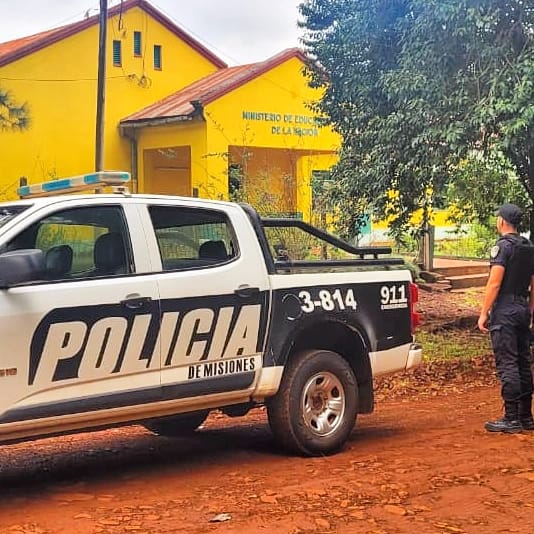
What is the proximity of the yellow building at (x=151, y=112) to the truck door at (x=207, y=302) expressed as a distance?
14.1 metres

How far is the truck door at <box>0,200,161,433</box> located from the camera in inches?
209

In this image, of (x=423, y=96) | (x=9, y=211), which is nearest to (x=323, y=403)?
(x=9, y=211)

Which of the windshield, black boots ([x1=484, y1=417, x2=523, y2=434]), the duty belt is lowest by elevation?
black boots ([x1=484, y1=417, x2=523, y2=434])

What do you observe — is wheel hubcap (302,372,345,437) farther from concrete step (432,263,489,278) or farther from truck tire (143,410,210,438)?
concrete step (432,263,489,278)

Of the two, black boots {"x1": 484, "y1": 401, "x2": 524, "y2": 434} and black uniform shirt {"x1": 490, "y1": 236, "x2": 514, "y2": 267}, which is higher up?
black uniform shirt {"x1": 490, "y1": 236, "x2": 514, "y2": 267}

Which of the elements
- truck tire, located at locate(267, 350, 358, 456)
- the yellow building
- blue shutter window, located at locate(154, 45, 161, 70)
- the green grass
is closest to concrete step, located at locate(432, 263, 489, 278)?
the yellow building

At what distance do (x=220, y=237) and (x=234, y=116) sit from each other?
1651 centimetres

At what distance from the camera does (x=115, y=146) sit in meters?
24.9

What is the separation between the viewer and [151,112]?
24531 millimetres

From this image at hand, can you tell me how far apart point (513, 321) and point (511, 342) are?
0.17 metres

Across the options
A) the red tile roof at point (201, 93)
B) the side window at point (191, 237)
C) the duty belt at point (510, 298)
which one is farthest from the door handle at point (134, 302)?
the red tile roof at point (201, 93)

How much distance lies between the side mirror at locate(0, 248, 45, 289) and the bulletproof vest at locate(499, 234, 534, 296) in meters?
3.84

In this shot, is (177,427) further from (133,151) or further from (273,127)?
(133,151)

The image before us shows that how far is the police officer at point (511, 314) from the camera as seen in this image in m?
7.41
